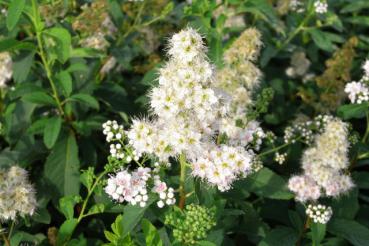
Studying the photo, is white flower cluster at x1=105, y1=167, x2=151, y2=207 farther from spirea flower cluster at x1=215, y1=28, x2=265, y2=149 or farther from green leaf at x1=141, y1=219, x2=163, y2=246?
spirea flower cluster at x1=215, y1=28, x2=265, y2=149

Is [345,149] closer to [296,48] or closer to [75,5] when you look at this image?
[296,48]

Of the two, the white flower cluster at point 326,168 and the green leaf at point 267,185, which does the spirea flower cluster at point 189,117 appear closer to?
the green leaf at point 267,185

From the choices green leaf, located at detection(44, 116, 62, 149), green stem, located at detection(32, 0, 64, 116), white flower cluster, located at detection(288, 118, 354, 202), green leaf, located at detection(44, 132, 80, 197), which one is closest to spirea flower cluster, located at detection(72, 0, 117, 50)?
green stem, located at detection(32, 0, 64, 116)

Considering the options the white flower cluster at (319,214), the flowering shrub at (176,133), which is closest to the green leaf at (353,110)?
the flowering shrub at (176,133)

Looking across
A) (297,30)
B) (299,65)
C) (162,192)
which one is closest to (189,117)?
(162,192)

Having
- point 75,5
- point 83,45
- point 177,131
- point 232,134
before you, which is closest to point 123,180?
point 177,131
